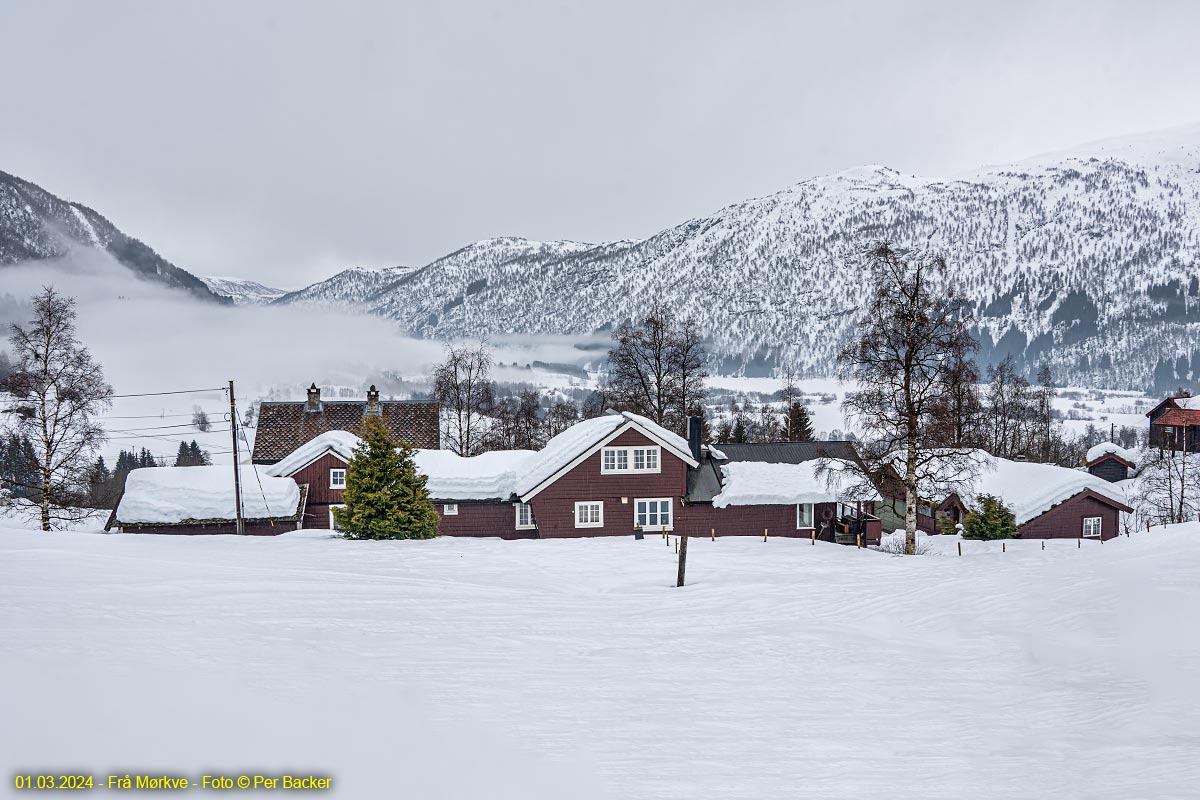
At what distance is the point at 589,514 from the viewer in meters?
33.8

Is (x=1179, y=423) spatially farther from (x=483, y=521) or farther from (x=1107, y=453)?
(x=483, y=521)

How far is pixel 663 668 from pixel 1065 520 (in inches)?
1551

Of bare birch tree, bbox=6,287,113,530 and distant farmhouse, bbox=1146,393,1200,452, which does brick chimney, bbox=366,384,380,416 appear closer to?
bare birch tree, bbox=6,287,113,530

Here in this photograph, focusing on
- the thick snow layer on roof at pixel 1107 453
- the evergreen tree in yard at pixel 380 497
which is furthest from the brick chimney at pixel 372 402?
the thick snow layer on roof at pixel 1107 453

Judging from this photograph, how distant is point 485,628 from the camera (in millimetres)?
11977

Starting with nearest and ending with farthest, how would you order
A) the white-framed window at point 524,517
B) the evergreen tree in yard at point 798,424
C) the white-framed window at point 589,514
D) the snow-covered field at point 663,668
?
the snow-covered field at point 663,668 → the white-framed window at point 589,514 → the white-framed window at point 524,517 → the evergreen tree in yard at point 798,424

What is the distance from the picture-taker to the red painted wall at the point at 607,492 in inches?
1319

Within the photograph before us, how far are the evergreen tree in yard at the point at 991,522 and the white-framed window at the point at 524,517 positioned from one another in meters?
24.6

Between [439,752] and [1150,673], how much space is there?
32.3 ft

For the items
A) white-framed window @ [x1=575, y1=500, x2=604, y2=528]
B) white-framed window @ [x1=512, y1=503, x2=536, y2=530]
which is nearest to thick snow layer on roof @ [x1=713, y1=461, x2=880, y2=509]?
white-framed window @ [x1=575, y1=500, x2=604, y2=528]

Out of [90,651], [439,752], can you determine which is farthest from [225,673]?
[439,752]

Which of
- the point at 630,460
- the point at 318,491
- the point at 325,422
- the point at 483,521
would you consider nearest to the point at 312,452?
the point at 318,491

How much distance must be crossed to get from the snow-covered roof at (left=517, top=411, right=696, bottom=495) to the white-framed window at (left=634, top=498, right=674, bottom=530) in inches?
102

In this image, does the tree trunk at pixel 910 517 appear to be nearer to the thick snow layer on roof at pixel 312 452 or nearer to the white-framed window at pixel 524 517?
the white-framed window at pixel 524 517
